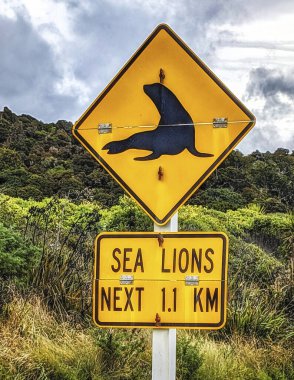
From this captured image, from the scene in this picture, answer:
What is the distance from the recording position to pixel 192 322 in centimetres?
409

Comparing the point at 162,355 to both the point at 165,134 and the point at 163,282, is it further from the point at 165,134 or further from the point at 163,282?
the point at 165,134

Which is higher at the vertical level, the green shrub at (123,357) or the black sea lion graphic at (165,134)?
the black sea lion graphic at (165,134)

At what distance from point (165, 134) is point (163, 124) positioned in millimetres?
62

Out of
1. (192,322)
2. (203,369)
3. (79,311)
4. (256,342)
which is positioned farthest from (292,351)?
(192,322)

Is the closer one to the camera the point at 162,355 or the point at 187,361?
the point at 162,355

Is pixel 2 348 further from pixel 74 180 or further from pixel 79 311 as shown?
pixel 74 180

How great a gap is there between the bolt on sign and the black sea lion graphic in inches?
18.7

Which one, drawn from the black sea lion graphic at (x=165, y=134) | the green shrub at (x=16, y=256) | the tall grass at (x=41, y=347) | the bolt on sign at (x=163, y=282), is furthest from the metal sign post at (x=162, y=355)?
the green shrub at (x=16, y=256)

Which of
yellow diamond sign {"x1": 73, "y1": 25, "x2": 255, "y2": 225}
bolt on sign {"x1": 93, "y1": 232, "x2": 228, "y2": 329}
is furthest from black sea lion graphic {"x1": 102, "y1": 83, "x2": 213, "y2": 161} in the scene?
bolt on sign {"x1": 93, "y1": 232, "x2": 228, "y2": 329}

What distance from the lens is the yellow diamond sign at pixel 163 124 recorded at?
4.19m

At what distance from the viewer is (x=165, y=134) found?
14.0 feet

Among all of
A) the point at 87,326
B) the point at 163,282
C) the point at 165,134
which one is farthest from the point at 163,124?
the point at 87,326

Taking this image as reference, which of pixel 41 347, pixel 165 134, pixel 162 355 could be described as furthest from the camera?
pixel 41 347

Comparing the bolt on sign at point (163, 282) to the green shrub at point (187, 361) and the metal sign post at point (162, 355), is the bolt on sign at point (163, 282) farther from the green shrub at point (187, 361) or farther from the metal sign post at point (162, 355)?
the green shrub at point (187, 361)
